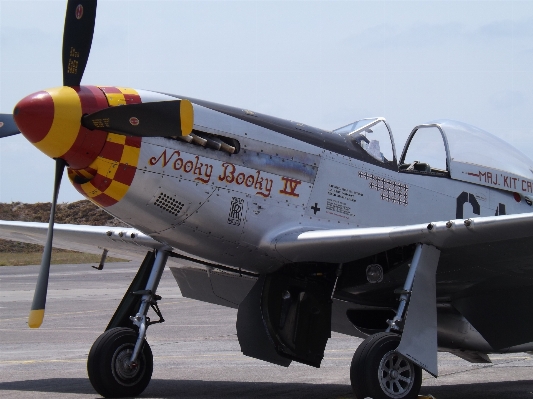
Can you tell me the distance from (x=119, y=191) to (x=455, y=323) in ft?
13.2

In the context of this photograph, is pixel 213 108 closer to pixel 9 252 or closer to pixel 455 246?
pixel 455 246

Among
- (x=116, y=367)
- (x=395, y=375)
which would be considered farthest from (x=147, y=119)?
(x=395, y=375)

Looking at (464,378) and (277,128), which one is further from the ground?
(277,128)

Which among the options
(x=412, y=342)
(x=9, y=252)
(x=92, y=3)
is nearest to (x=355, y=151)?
(x=412, y=342)

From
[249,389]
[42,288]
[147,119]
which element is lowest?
[249,389]

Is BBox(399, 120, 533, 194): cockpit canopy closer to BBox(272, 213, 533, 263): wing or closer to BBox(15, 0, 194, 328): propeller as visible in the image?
BBox(272, 213, 533, 263): wing

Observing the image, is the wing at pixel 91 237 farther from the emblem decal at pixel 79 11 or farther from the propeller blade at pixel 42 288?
the emblem decal at pixel 79 11

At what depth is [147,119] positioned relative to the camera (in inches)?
307

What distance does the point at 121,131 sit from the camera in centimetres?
780

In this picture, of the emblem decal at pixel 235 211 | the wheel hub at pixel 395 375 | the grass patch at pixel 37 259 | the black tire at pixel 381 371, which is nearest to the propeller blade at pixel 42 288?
the emblem decal at pixel 235 211

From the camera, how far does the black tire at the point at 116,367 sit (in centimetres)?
879

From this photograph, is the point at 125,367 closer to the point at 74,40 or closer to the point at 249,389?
the point at 249,389

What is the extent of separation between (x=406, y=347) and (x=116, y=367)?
2.87 meters

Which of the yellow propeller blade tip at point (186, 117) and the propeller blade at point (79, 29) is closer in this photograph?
the yellow propeller blade tip at point (186, 117)
